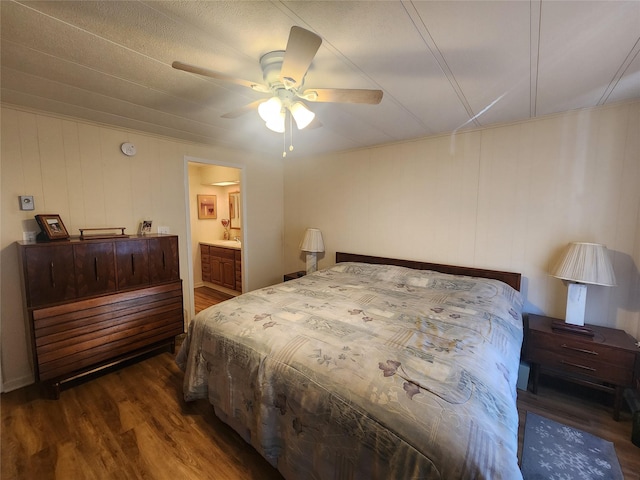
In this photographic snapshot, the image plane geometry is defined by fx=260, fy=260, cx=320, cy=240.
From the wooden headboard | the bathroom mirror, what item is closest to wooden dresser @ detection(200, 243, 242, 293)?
the bathroom mirror

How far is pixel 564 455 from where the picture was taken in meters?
1.64

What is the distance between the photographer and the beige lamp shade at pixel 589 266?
1944 millimetres

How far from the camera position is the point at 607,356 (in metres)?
1.90

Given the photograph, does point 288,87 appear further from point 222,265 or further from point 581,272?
point 222,265

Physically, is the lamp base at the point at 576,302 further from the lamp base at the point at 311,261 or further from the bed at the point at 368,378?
the lamp base at the point at 311,261

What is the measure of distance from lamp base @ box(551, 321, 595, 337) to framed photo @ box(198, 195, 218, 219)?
5359 mm

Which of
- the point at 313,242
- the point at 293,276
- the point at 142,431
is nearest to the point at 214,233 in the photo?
the point at 293,276

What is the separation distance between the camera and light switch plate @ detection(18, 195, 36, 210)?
7.14ft

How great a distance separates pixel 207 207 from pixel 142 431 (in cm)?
411

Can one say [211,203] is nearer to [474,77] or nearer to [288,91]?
[288,91]

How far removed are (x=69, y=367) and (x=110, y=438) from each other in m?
0.79

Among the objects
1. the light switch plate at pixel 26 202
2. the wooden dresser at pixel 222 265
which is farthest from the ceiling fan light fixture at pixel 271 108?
the wooden dresser at pixel 222 265

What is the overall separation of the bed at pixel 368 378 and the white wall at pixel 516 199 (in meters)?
0.56

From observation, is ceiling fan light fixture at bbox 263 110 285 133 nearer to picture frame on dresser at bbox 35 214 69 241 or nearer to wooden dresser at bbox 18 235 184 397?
wooden dresser at bbox 18 235 184 397
